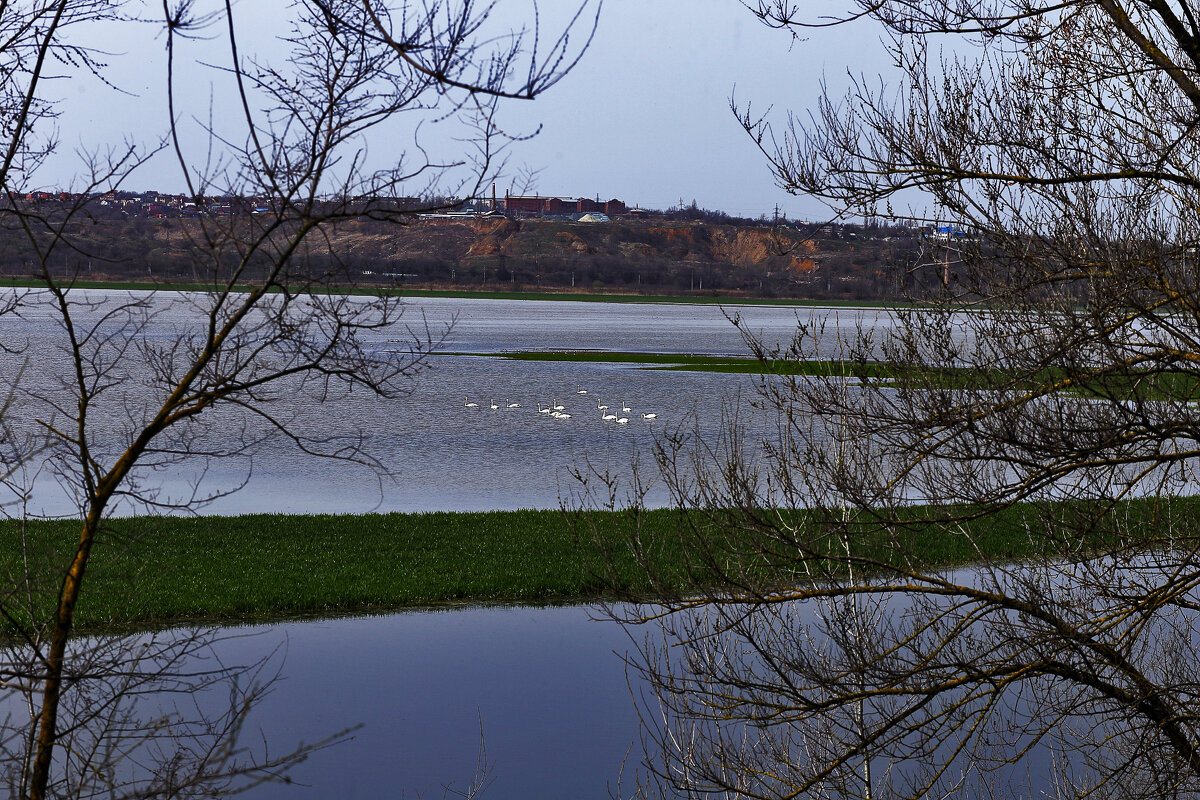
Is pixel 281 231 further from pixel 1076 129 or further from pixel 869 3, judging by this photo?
pixel 1076 129

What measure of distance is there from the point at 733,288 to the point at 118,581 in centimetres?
12467

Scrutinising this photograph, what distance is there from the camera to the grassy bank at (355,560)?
1341 cm

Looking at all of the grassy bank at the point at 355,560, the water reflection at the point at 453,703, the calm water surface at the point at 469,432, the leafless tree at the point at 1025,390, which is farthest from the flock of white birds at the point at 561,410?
the leafless tree at the point at 1025,390

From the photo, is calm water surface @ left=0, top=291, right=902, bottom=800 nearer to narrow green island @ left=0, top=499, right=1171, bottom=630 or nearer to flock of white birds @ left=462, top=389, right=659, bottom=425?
flock of white birds @ left=462, top=389, right=659, bottom=425

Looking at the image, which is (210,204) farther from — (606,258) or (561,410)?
(606,258)

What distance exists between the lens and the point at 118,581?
1381 centimetres

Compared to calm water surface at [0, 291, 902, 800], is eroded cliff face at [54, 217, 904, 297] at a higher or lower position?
higher

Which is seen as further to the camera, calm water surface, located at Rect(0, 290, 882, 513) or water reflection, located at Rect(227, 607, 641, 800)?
calm water surface, located at Rect(0, 290, 882, 513)

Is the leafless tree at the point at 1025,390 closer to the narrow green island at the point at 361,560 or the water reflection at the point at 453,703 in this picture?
the water reflection at the point at 453,703

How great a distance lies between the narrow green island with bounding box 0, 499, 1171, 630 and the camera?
13.3 meters

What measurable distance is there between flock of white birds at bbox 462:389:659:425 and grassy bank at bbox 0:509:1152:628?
1122 cm

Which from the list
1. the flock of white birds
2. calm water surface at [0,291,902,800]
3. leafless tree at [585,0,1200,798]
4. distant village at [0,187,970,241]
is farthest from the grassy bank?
the flock of white birds

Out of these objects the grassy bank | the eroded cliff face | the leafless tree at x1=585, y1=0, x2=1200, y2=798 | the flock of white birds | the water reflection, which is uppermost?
the eroded cliff face

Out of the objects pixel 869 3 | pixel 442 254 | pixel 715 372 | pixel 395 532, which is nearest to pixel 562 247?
pixel 442 254
